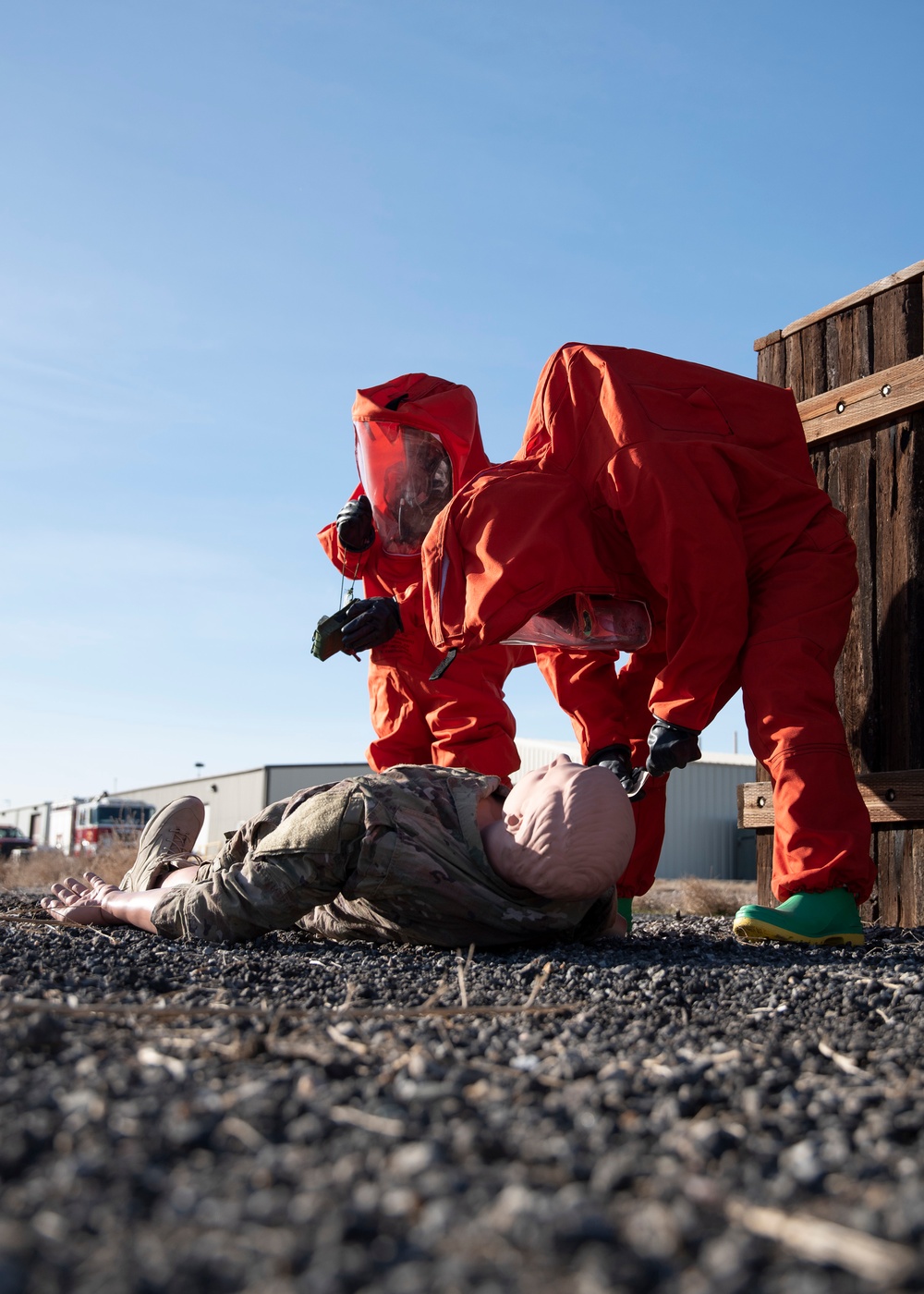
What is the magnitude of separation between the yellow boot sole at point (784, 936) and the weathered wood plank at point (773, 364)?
3.03m

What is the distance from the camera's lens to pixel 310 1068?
144cm

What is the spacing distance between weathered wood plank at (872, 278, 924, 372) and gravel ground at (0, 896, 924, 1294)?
3.39 metres

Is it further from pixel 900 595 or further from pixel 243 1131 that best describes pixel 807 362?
pixel 243 1131

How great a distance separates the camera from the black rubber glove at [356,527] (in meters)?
5.62

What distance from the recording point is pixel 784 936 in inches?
130

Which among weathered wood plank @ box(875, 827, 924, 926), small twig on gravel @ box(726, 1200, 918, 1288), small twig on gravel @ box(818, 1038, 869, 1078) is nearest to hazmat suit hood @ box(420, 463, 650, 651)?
weathered wood plank @ box(875, 827, 924, 926)

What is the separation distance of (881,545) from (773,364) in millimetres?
1221

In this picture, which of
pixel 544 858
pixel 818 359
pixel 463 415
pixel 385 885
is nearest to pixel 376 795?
pixel 385 885

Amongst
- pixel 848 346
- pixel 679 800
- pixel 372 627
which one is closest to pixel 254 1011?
pixel 372 627

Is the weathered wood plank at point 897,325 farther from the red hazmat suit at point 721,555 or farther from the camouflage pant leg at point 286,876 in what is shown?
the camouflage pant leg at point 286,876

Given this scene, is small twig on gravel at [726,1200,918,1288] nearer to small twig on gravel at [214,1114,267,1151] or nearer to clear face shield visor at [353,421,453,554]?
small twig on gravel at [214,1114,267,1151]

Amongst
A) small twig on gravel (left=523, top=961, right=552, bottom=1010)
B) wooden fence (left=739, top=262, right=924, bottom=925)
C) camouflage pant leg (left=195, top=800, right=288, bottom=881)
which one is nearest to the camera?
small twig on gravel (left=523, top=961, right=552, bottom=1010)

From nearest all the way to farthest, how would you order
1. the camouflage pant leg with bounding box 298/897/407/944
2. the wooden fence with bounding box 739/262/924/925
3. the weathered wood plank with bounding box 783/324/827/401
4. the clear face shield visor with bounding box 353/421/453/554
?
the camouflage pant leg with bounding box 298/897/407/944 < the wooden fence with bounding box 739/262/924/925 < the weathered wood plank with bounding box 783/324/827/401 < the clear face shield visor with bounding box 353/421/453/554

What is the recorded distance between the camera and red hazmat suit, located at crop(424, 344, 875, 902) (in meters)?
3.42
